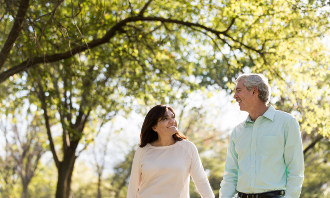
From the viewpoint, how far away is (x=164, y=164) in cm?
420

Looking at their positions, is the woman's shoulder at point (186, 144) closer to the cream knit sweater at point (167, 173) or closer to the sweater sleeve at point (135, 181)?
the cream knit sweater at point (167, 173)

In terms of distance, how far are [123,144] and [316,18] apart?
1904cm

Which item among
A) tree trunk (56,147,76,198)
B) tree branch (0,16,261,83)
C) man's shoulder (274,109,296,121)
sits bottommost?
tree trunk (56,147,76,198)

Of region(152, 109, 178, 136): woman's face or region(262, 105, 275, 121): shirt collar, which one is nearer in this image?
region(262, 105, 275, 121): shirt collar

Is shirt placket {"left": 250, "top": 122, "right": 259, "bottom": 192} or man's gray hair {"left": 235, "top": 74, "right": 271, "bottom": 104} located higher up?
man's gray hair {"left": 235, "top": 74, "right": 271, "bottom": 104}

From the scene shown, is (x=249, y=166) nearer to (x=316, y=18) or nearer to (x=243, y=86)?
(x=243, y=86)

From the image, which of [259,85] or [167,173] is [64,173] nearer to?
[167,173]

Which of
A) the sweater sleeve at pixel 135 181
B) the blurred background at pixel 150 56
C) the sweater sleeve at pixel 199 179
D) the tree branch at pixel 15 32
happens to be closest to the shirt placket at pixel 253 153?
the sweater sleeve at pixel 199 179

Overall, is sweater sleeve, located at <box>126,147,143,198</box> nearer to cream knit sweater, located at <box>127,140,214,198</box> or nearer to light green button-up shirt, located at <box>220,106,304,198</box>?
cream knit sweater, located at <box>127,140,214,198</box>

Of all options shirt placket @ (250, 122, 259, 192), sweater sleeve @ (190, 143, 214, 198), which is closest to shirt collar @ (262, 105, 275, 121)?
shirt placket @ (250, 122, 259, 192)

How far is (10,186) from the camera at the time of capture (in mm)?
20203

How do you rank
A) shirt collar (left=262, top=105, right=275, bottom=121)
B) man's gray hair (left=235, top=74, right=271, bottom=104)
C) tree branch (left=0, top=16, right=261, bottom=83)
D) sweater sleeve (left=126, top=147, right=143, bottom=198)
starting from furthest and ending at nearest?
tree branch (left=0, top=16, right=261, bottom=83)
sweater sleeve (left=126, top=147, right=143, bottom=198)
man's gray hair (left=235, top=74, right=271, bottom=104)
shirt collar (left=262, top=105, right=275, bottom=121)

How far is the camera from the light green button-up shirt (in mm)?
3027

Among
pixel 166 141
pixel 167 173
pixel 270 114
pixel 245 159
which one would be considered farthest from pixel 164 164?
pixel 270 114
